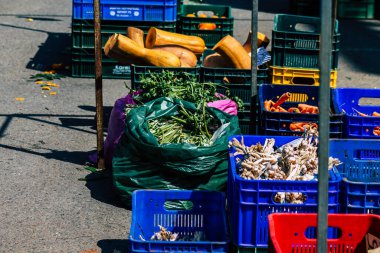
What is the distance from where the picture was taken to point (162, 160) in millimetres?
6594

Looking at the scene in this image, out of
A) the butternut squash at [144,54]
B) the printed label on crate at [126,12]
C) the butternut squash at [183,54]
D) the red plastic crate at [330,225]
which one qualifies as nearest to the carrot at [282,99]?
the butternut squash at [144,54]

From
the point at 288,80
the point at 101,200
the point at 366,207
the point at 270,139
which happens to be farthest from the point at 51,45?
the point at 366,207

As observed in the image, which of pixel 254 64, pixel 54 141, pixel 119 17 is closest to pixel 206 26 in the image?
pixel 119 17

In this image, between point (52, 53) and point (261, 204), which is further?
point (52, 53)

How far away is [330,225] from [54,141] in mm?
4364

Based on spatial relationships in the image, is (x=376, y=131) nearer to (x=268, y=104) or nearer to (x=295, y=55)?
(x=268, y=104)

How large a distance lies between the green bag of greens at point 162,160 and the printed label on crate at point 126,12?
3.97 m

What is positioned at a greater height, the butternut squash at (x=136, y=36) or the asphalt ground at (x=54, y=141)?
the butternut squash at (x=136, y=36)

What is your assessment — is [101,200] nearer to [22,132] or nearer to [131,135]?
[131,135]

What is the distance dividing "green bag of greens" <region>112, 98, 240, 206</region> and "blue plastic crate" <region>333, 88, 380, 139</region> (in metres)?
0.90

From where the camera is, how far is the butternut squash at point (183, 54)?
28.1 feet

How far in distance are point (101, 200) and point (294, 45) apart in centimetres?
285

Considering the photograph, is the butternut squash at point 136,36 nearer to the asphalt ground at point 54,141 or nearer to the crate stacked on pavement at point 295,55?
the asphalt ground at point 54,141

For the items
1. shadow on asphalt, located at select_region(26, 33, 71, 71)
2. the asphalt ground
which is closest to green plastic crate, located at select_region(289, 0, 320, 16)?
the asphalt ground
